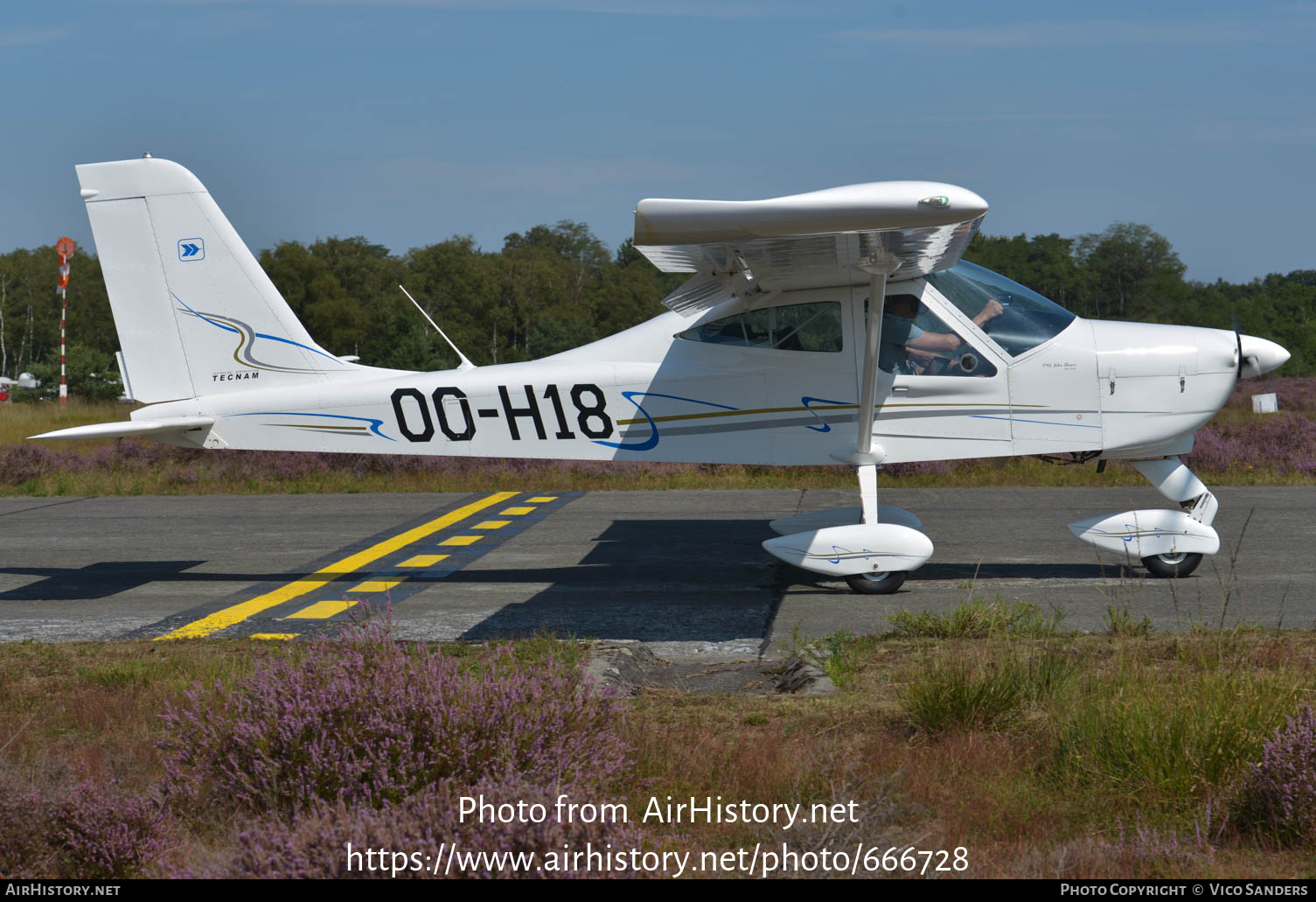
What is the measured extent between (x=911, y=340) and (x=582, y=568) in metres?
3.44

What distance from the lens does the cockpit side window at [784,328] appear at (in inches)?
337

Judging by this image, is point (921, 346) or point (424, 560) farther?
point (424, 560)

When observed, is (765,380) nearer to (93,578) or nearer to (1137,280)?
(93,578)

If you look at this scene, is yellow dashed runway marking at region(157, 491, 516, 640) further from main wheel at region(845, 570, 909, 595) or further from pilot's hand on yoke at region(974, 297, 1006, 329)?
pilot's hand on yoke at region(974, 297, 1006, 329)

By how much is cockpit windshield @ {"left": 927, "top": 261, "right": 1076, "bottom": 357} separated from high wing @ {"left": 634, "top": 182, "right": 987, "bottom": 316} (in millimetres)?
316

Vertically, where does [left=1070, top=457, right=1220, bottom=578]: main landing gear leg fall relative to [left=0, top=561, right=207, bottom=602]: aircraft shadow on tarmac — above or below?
below

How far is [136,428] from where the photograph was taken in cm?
874

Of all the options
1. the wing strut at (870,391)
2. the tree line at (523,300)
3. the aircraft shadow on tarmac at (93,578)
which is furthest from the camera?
the tree line at (523,300)

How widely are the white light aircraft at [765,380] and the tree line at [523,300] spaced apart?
62.8ft

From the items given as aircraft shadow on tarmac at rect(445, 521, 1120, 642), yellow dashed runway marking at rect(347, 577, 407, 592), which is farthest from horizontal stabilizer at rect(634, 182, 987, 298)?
yellow dashed runway marking at rect(347, 577, 407, 592)

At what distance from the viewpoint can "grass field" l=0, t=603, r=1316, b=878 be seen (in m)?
3.26

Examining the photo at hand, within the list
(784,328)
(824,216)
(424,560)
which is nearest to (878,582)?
(784,328)

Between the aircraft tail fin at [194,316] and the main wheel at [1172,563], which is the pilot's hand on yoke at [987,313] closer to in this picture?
the main wheel at [1172,563]

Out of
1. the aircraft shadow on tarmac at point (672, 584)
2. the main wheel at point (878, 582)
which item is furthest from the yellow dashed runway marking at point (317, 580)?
the main wheel at point (878, 582)
